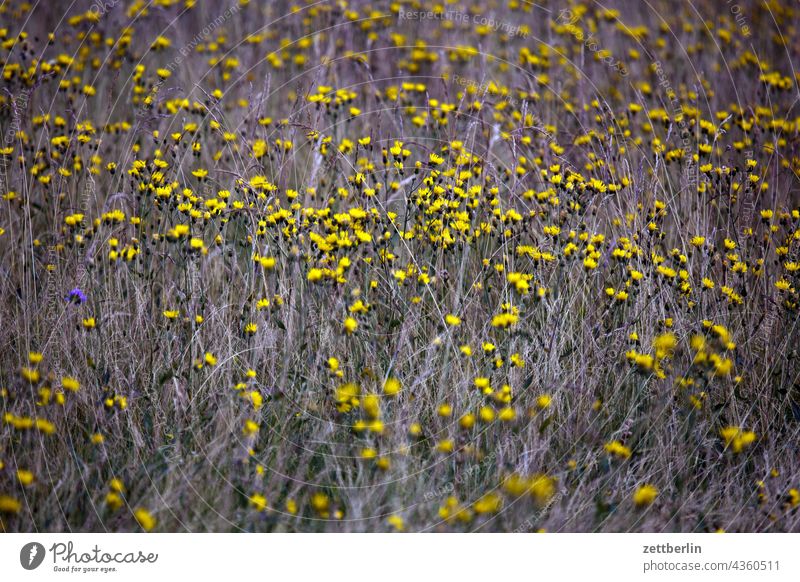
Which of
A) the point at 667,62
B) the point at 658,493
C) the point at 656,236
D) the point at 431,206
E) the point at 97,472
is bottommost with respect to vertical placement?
the point at 658,493

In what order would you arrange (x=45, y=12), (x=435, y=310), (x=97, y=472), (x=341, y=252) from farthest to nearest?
(x=45, y=12), (x=341, y=252), (x=435, y=310), (x=97, y=472)

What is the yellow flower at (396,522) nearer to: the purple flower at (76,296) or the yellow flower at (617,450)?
the yellow flower at (617,450)

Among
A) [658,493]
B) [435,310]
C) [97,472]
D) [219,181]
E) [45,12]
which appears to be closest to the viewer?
[97,472]

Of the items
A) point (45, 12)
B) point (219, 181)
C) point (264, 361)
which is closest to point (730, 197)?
point (264, 361)

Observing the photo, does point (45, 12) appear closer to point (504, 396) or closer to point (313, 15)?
point (313, 15)

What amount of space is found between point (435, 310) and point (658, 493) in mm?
1170

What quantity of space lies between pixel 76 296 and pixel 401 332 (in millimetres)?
1364

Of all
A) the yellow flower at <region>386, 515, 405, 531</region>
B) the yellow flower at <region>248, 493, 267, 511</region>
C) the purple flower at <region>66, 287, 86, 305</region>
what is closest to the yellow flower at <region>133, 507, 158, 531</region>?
the yellow flower at <region>248, 493, 267, 511</region>

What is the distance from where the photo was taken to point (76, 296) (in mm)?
2889

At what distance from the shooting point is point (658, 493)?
2.68 meters

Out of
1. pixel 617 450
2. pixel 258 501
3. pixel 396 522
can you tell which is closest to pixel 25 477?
pixel 258 501
